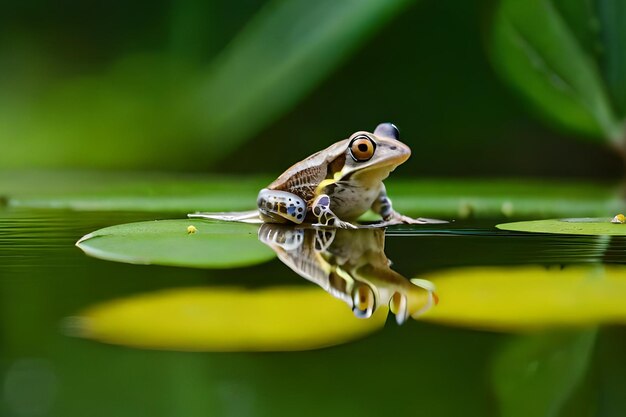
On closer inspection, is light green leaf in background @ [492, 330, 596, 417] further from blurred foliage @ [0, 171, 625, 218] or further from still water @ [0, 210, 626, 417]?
blurred foliage @ [0, 171, 625, 218]

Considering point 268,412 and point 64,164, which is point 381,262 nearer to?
point 268,412

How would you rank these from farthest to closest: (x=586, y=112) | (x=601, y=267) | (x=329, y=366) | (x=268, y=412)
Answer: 1. (x=586, y=112)
2. (x=601, y=267)
3. (x=329, y=366)
4. (x=268, y=412)

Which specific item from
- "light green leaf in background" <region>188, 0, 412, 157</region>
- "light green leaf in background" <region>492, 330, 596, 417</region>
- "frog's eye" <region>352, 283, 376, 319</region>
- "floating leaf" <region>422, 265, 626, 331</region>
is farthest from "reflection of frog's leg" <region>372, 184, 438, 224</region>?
"light green leaf in background" <region>188, 0, 412, 157</region>

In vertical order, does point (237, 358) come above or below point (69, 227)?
below

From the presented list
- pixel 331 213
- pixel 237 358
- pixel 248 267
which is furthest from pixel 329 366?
pixel 331 213

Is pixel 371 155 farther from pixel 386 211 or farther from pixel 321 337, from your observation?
pixel 321 337
